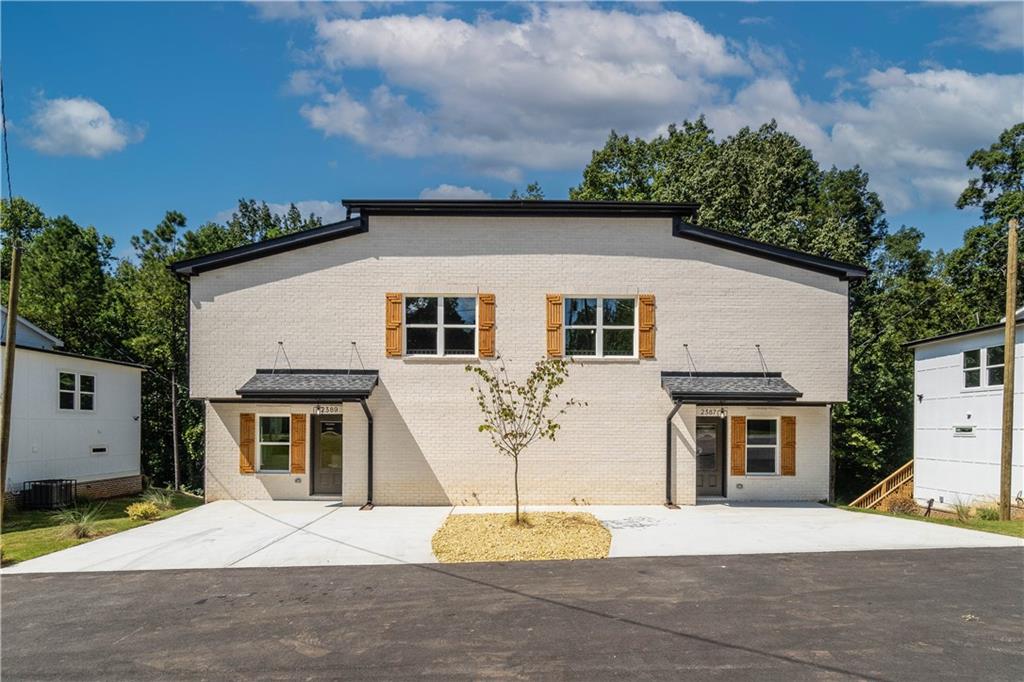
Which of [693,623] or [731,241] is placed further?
[731,241]

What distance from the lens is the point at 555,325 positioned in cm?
1781

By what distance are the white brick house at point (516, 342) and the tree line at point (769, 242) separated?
1233cm

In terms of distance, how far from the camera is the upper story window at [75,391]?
65.5 feet

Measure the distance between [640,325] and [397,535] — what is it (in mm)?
8203

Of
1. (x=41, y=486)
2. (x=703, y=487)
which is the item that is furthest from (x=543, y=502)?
(x=41, y=486)

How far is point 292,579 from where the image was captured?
10672mm

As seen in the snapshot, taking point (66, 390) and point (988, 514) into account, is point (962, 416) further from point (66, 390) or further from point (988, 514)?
point (66, 390)

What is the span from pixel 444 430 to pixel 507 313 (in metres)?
3.41

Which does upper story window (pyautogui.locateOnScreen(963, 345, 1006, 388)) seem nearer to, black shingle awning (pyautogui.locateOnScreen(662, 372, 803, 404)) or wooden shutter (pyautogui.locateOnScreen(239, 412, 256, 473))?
black shingle awning (pyautogui.locateOnScreen(662, 372, 803, 404))

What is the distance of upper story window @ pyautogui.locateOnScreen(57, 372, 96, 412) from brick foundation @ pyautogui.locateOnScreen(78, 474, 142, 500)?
2.30m

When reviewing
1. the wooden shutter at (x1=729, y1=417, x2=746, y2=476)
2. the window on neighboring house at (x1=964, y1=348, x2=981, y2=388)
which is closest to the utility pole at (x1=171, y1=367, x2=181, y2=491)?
the wooden shutter at (x1=729, y1=417, x2=746, y2=476)

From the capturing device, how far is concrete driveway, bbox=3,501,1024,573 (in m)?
12.1

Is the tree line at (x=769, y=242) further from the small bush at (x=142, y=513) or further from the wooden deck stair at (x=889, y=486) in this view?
the small bush at (x=142, y=513)

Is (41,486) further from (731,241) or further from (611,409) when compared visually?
(731,241)
